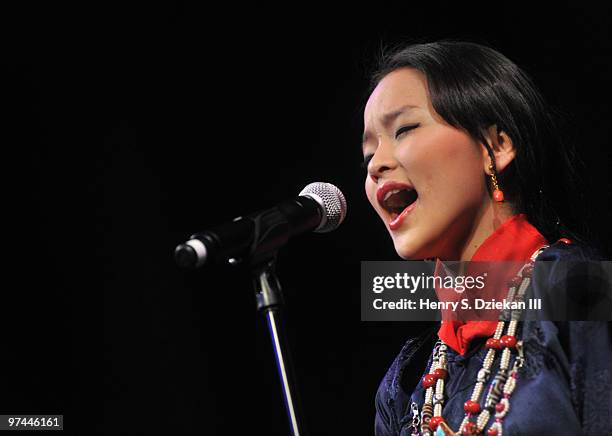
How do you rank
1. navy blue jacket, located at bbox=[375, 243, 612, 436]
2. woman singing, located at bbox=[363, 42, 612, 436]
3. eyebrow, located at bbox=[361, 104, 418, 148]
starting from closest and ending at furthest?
navy blue jacket, located at bbox=[375, 243, 612, 436] < woman singing, located at bbox=[363, 42, 612, 436] < eyebrow, located at bbox=[361, 104, 418, 148]

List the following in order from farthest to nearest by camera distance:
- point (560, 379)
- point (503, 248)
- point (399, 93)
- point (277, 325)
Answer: point (399, 93) → point (503, 248) → point (560, 379) → point (277, 325)

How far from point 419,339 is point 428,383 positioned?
0.22 m

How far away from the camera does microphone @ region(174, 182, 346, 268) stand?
0.95 m

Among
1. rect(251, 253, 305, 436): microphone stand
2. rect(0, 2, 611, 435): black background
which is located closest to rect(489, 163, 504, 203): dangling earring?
rect(251, 253, 305, 436): microphone stand

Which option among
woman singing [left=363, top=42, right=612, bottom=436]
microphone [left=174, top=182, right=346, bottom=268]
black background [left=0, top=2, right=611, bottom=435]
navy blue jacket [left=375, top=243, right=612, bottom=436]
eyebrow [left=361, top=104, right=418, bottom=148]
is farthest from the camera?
black background [left=0, top=2, right=611, bottom=435]

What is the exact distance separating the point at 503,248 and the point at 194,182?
1.31m

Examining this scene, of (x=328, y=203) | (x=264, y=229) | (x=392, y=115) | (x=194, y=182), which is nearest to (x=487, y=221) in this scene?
(x=392, y=115)

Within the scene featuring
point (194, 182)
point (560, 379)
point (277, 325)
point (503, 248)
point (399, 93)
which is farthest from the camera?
point (194, 182)

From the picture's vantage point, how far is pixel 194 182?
2430 millimetres

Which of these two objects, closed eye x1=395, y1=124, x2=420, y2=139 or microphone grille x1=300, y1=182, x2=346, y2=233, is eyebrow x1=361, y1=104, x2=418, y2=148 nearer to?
closed eye x1=395, y1=124, x2=420, y2=139

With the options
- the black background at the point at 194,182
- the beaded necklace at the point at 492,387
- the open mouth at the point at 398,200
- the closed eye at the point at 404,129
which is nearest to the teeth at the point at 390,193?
the open mouth at the point at 398,200

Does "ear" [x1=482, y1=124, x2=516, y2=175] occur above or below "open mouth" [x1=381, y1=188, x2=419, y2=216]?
above

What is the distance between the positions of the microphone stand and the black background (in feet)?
3.96

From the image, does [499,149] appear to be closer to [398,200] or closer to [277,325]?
[398,200]
